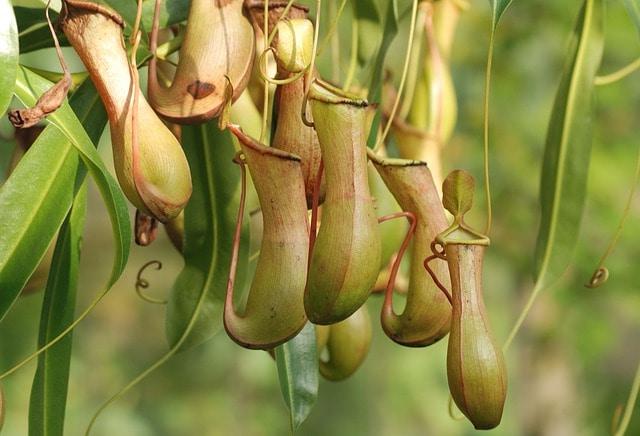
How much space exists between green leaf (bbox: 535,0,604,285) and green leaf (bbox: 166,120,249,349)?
0.25 m

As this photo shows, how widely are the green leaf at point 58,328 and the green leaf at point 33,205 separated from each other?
57mm

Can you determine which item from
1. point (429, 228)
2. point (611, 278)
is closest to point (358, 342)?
point (429, 228)

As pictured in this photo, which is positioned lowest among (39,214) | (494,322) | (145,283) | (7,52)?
(494,322)

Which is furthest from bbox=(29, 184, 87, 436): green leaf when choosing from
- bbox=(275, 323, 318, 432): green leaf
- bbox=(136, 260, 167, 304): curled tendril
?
bbox=(275, 323, 318, 432): green leaf

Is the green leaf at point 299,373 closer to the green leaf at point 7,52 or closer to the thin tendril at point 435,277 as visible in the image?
the thin tendril at point 435,277

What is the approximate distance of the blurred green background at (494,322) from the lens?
229 centimetres

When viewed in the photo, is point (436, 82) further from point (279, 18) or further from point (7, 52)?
point (7, 52)

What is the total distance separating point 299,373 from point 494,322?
2.49 m

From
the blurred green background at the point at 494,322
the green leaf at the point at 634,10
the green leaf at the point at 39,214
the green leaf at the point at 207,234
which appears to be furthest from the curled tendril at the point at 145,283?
the green leaf at the point at 634,10

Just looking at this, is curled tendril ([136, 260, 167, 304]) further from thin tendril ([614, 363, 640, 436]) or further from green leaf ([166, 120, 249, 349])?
thin tendril ([614, 363, 640, 436])

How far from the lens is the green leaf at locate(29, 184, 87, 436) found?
2.56 feet

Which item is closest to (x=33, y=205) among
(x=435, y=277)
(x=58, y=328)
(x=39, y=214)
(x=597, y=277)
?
(x=39, y=214)

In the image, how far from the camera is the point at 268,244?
66 centimetres

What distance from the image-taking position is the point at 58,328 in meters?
0.80
